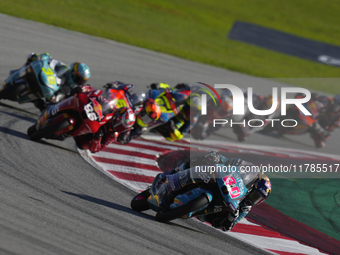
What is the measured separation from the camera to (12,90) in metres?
9.60

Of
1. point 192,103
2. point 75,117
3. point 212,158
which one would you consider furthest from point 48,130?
point 192,103

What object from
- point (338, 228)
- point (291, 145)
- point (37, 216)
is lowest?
point (291, 145)

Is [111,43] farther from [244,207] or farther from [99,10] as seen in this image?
[244,207]

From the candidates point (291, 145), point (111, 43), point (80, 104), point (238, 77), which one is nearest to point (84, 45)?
point (111, 43)

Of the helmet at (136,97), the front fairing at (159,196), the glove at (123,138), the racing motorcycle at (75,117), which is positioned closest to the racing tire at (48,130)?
the racing motorcycle at (75,117)

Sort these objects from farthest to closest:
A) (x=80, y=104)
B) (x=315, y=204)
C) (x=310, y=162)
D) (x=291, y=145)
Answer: (x=291, y=145)
(x=310, y=162)
(x=315, y=204)
(x=80, y=104)

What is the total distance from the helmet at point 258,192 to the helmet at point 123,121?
2.77 meters

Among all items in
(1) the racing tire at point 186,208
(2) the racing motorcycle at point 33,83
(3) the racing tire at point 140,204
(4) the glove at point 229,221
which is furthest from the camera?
(2) the racing motorcycle at point 33,83

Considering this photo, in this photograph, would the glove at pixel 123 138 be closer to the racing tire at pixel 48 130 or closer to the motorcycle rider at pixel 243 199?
the racing tire at pixel 48 130

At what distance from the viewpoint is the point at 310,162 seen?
12734 mm

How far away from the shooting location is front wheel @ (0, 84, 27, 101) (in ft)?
31.5

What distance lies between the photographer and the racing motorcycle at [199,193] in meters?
5.92

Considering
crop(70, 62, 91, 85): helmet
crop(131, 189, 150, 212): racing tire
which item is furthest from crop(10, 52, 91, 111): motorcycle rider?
crop(131, 189, 150, 212): racing tire

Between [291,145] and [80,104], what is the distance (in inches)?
326
